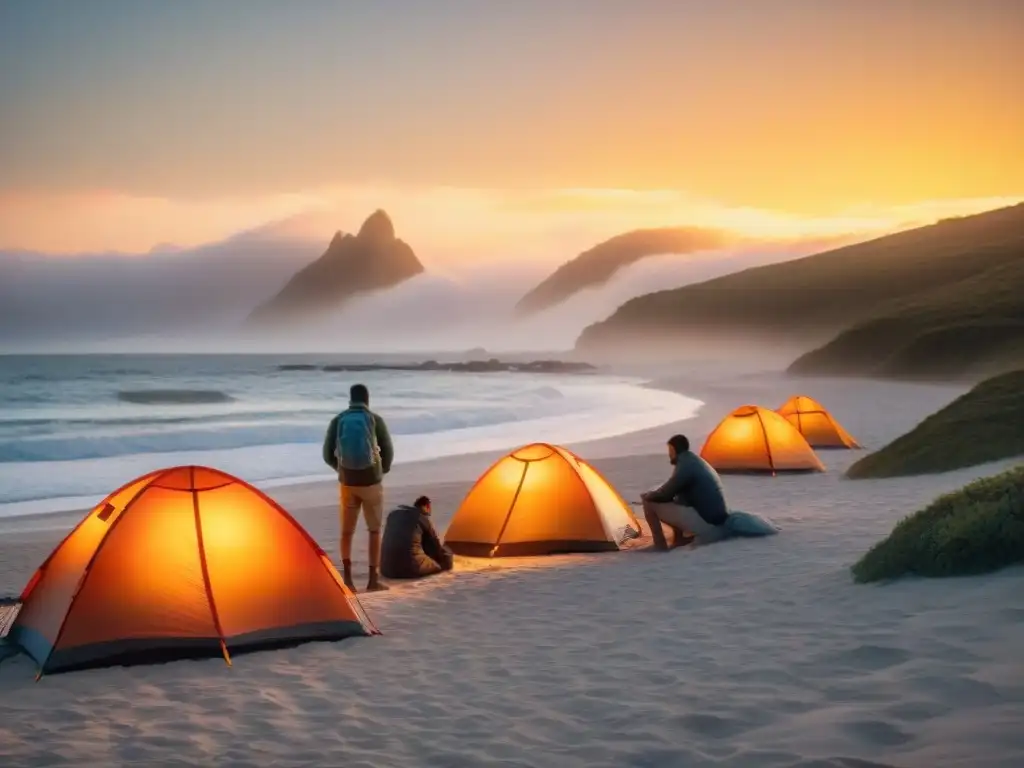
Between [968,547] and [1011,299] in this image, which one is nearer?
[968,547]

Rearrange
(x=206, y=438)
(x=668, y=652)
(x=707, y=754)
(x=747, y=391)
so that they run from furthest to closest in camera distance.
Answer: (x=747, y=391) < (x=206, y=438) < (x=668, y=652) < (x=707, y=754)

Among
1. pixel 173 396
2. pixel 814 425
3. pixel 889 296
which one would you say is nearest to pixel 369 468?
pixel 814 425

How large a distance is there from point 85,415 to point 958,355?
243 ft

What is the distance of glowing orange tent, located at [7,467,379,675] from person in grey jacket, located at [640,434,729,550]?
176 inches

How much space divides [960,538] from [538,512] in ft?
17.4

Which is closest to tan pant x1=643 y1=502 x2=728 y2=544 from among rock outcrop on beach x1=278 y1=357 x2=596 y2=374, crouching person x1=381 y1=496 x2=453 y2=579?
crouching person x1=381 y1=496 x2=453 y2=579

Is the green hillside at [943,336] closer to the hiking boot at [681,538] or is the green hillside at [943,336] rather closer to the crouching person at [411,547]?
the hiking boot at [681,538]

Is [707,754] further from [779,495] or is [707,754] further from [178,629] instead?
[779,495]

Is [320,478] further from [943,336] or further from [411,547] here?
[943,336]

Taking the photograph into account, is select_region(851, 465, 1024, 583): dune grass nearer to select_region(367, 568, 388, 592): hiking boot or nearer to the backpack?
select_region(367, 568, 388, 592): hiking boot

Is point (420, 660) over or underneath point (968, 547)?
underneath

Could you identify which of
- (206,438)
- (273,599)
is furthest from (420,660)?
(206,438)

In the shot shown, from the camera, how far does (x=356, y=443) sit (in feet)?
35.3

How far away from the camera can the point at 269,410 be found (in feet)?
188
